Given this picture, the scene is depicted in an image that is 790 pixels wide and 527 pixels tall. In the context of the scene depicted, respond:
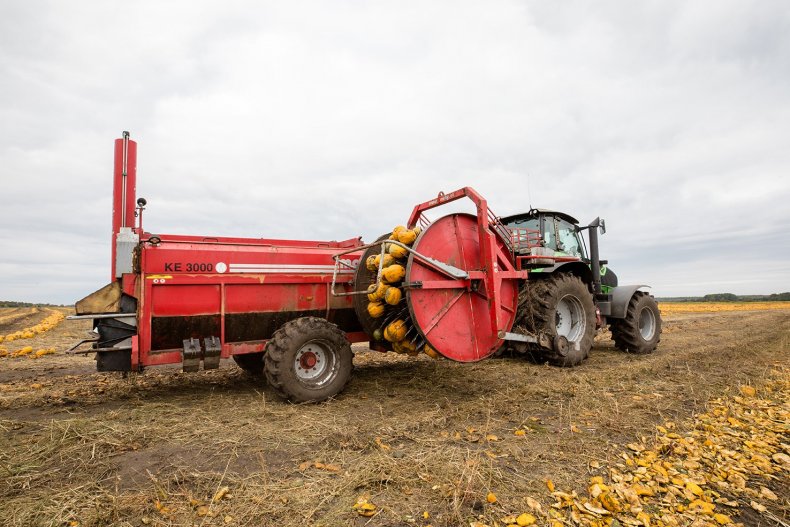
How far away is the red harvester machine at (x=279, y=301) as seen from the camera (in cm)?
518

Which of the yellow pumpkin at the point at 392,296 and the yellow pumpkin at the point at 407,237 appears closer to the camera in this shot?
the yellow pumpkin at the point at 392,296

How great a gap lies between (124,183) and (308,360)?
11.1ft

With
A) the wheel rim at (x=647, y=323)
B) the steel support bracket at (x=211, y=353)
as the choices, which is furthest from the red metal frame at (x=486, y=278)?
the wheel rim at (x=647, y=323)

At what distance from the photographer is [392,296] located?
17.1 ft

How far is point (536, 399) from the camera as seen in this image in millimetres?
5418

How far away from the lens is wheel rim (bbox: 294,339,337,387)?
543 cm

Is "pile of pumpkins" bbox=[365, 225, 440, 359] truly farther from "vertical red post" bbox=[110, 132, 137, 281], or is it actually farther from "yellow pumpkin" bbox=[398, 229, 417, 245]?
"vertical red post" bbox=[110, 132, 137, 281]

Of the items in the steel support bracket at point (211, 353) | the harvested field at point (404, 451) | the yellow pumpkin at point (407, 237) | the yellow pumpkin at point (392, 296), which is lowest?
the harvested field at point (404, 451)

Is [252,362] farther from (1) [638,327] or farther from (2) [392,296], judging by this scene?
(1) [638,327]

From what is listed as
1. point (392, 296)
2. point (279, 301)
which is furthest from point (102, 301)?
point (392, 296)

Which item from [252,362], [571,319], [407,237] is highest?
[407,237]

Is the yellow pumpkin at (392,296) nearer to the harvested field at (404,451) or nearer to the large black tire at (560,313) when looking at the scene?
A: the harvested field at (404,451)

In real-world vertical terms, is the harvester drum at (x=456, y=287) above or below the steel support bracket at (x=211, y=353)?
above

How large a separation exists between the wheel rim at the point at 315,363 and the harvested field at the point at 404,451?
0.38 m
